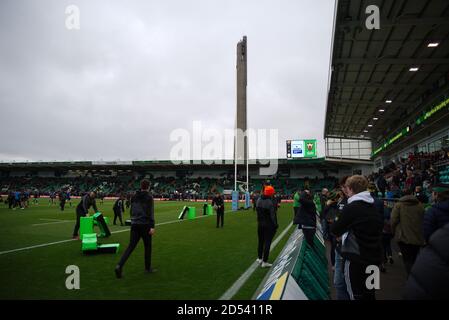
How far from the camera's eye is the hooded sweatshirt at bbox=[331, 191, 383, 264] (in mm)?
3330

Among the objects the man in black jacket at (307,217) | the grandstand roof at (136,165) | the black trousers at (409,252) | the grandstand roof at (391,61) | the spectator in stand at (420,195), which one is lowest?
the black trousers at (409,252)

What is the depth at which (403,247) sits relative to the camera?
5527 mm

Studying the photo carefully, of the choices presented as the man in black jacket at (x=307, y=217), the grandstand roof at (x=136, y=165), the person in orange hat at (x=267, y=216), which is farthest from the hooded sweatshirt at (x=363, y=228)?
the grandstand roof at (x=136, y=165)

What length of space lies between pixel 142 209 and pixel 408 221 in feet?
17.5

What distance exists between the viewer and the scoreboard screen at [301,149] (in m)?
51.6

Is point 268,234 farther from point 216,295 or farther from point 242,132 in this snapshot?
point 242,132

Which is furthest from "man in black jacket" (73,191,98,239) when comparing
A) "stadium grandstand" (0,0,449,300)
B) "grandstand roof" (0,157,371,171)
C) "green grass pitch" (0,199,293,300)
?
"grandstand roof" (0,157,371,171)

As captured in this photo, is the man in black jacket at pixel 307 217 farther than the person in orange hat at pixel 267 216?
Yes

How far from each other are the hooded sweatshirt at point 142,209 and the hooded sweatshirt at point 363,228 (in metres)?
4.38

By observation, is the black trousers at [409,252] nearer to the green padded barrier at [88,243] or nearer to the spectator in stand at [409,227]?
the spectator in stand at [409,227]

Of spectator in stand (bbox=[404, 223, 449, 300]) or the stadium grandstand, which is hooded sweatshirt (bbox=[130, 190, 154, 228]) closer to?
the stadium grandstand

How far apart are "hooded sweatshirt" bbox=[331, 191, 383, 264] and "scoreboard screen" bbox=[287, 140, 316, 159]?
49.8 m
